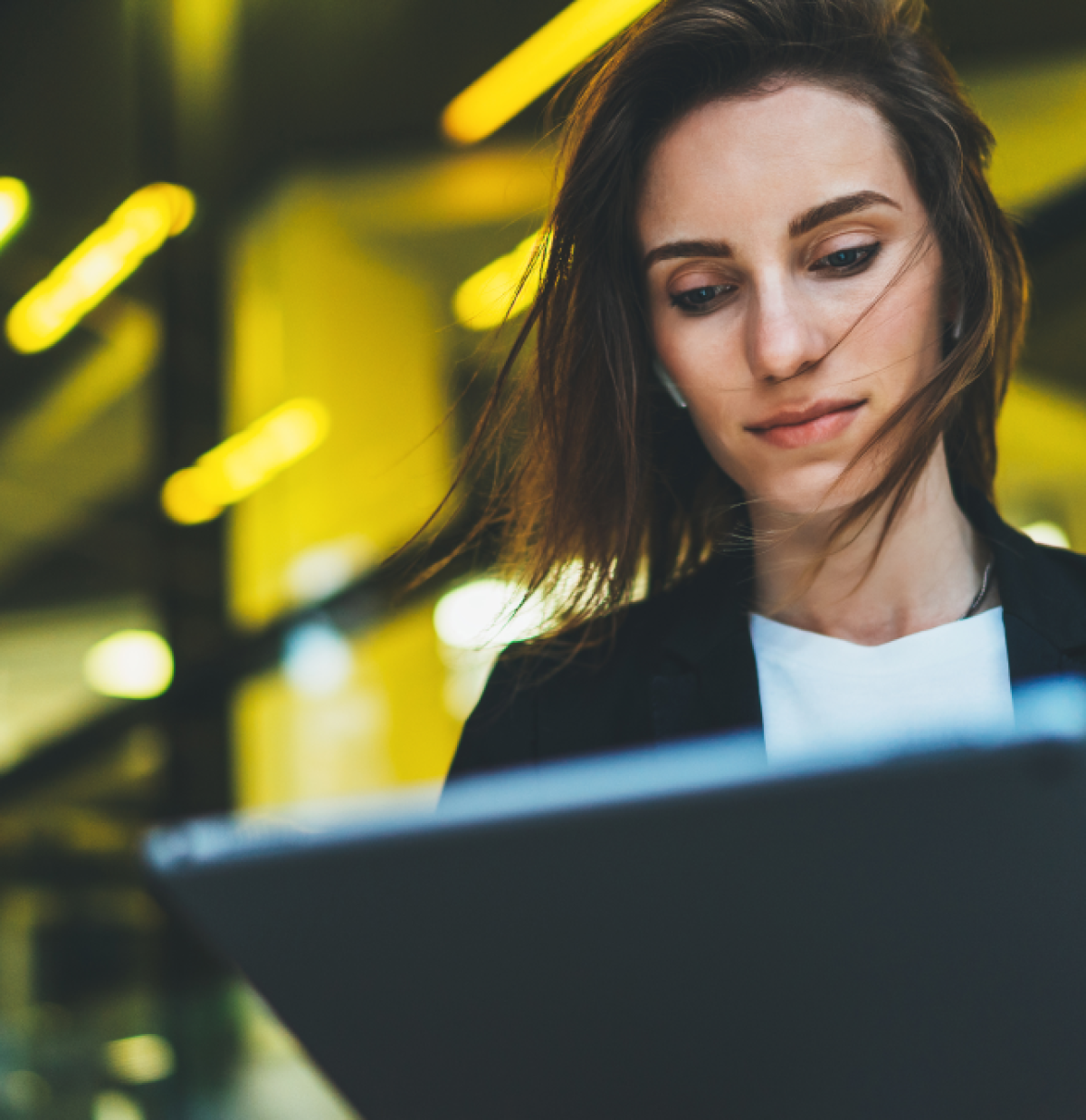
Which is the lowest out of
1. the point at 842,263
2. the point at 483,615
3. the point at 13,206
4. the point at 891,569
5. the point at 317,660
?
the point at 891,569

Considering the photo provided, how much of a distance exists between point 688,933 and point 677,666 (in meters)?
0.74

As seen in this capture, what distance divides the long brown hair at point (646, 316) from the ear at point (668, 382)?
1 centimetres

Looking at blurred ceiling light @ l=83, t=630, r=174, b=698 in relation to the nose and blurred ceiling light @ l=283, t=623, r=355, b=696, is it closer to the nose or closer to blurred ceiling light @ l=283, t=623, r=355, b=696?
blurred ceiling light @ l=283, t=623, r=355, b=696

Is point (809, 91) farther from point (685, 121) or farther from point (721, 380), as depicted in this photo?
point (721, 380)

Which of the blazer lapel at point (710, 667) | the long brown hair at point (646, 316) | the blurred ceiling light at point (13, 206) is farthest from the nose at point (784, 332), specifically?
the blurred ceiling light at point (13, 206)

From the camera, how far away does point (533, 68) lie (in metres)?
3.35

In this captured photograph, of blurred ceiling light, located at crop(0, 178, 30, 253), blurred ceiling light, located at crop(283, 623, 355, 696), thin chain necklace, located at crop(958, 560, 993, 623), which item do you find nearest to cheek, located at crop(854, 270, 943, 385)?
thin chain necklace, located at crop(958, 560, 993, 623)

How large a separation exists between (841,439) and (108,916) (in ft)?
11.0

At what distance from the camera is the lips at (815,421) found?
0.98 meters

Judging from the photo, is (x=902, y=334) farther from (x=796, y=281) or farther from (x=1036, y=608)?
(x=1036, y=608)

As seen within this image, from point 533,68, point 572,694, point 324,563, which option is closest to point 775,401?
point 572,694

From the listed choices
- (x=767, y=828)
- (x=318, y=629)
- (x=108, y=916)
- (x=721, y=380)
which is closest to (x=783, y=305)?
(x=721, y=380)

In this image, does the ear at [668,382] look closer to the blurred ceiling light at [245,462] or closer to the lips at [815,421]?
the lips at [815,421]

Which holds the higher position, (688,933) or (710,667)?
(710,667)
